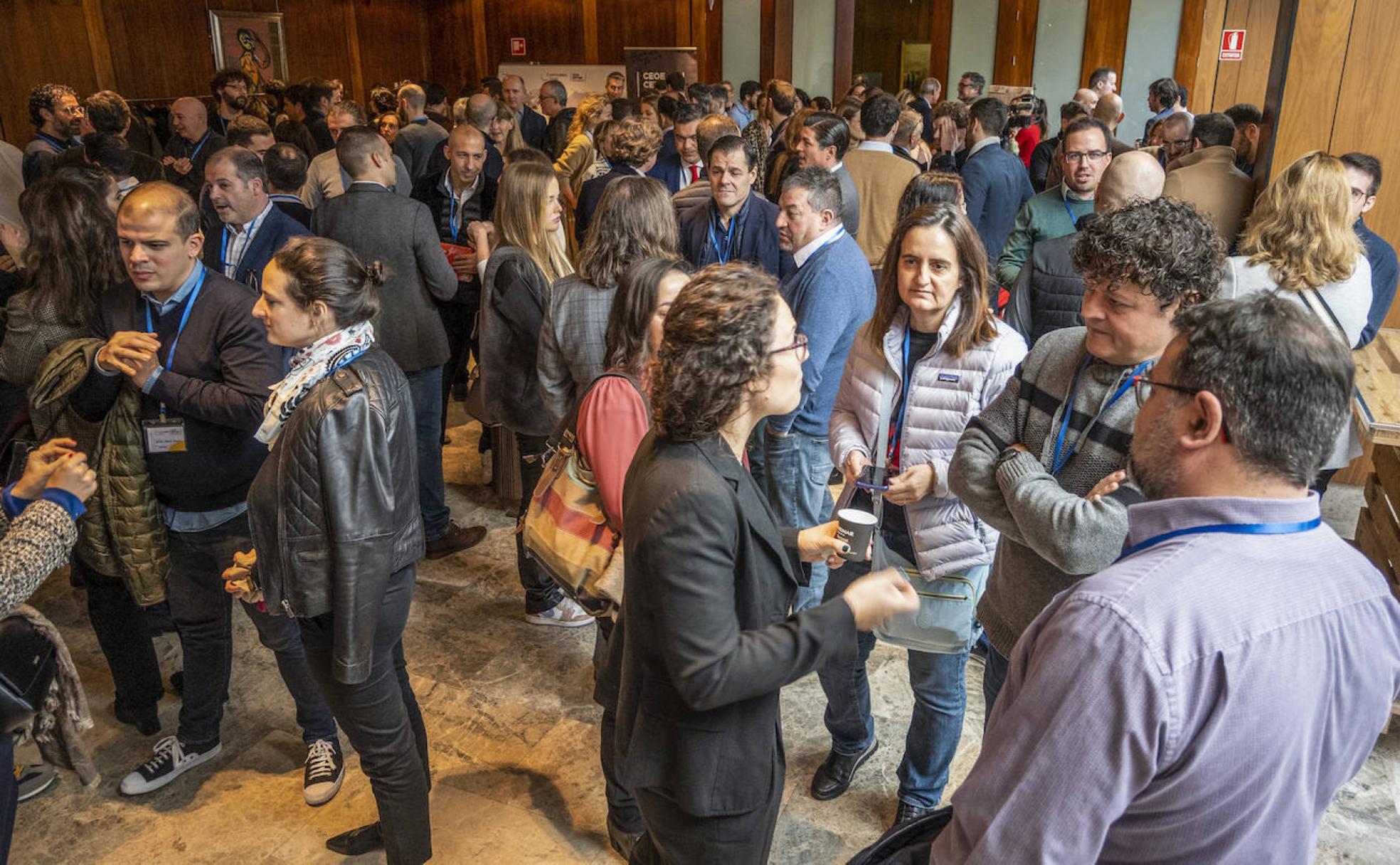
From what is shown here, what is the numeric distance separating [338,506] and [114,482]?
1018 mm

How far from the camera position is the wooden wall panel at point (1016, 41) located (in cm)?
1274

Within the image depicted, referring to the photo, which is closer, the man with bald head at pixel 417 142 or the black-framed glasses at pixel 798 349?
the black-framed glasses at pixel 798 349

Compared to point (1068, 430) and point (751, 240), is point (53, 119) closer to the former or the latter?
point (751, 240)

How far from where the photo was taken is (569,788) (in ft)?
10.0

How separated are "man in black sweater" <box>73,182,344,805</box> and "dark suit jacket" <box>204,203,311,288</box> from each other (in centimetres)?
100

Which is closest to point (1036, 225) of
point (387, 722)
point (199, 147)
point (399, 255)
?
point (399, 255)

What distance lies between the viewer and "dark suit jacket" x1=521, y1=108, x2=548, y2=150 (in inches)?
390

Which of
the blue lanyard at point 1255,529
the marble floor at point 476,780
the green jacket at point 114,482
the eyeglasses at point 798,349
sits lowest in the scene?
the marble floor at point 476,780

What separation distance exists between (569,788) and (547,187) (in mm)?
2232

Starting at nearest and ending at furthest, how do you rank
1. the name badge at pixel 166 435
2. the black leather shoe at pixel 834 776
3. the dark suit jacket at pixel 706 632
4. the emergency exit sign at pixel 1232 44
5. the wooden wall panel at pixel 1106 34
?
the dark suit jacket at pixel 706 632, the name badge at pixel 166 435, the black leather shoe at pixel 834 776, the emergency exit sign at pixel 1232 44, the wooden wall panel at pixel 1106 34

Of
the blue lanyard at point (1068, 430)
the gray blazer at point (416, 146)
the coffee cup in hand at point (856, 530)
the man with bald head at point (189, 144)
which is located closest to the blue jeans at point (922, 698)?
the coffee cup in hand at point (856, 530)

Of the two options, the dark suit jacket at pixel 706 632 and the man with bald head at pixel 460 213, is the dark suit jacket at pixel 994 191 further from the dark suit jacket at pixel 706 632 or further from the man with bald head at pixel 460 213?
the dark suit jacket at pixel 706 632

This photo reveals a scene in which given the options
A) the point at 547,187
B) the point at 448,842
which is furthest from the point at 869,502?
the point at 547,187

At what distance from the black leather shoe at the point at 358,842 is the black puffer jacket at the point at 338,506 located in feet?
2.21
